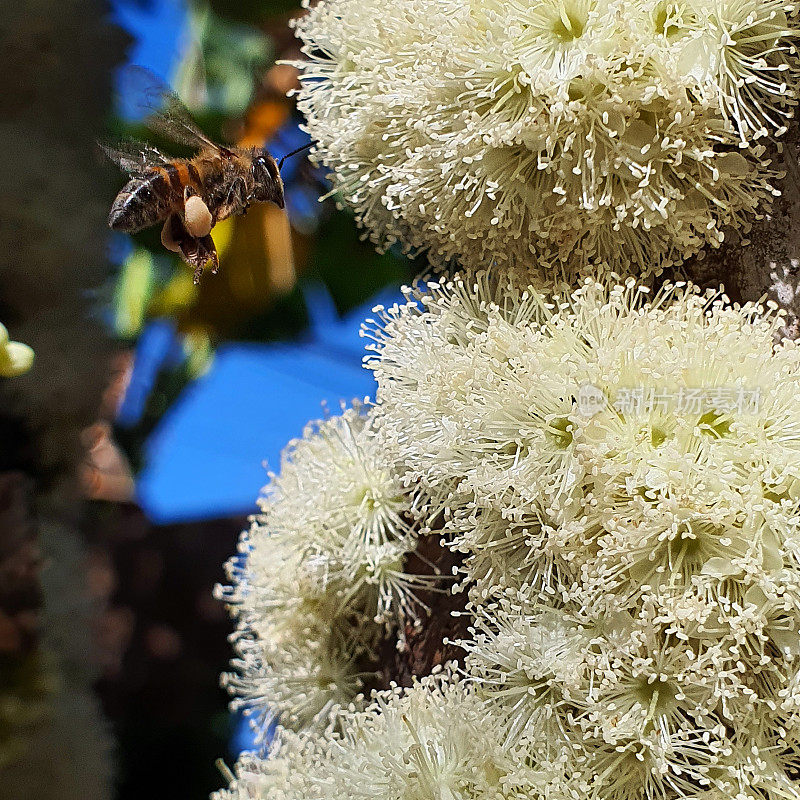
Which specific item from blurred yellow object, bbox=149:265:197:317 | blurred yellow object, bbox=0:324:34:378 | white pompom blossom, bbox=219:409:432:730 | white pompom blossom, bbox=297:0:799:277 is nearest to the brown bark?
white pompom blossom, bbox=297:0:799:277

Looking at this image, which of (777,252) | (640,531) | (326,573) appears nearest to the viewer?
(640,531)

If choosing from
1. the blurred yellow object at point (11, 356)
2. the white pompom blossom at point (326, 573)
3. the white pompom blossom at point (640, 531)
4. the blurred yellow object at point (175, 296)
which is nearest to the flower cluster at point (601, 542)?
the white pompom blossom at point (640, 531)

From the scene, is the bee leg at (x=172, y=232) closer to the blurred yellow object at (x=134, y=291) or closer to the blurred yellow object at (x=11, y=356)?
the blurred yellow object at (x=11, y=356)

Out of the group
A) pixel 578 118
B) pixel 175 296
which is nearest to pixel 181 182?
pixel 578 118

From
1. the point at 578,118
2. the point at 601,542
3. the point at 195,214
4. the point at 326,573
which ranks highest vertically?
the point at 578,118

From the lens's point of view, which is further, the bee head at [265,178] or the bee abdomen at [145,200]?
the bee head at [265,178]

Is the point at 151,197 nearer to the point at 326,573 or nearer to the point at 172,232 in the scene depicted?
the point at 172,232
